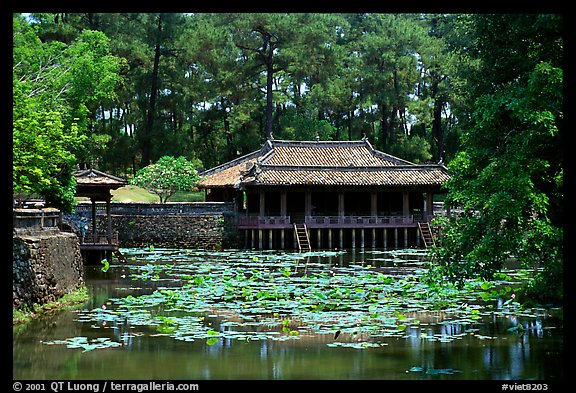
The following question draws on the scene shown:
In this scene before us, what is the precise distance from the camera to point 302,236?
3522 centimetres

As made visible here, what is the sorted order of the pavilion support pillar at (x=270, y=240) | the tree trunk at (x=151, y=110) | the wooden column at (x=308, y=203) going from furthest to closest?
the tree trunk at (x=151, y=110) < the wooden column at (x=308, y=203) < the pavilion support pillar at (x=270, y=240)

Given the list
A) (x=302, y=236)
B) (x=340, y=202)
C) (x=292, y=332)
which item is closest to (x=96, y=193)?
(x=302, y=236)

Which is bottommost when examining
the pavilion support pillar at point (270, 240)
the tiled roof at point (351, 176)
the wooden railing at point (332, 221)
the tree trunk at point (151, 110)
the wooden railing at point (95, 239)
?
the pavilion support pillar at point (270, 240)

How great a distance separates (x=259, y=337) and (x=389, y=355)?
2364mm

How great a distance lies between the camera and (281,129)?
4900 centimetres

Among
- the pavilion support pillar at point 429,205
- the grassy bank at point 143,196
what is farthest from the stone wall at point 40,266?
the grassy bank at point 143,196

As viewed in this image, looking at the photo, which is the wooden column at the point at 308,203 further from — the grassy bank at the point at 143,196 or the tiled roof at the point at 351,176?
the grassy bank at the point at 143,196

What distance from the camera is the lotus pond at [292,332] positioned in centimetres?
1072

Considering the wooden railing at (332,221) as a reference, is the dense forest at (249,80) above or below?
above

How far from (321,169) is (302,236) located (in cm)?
377

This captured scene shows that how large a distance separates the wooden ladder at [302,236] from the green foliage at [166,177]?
284 inches

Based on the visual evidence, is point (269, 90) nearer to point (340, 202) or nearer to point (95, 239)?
point (340, 202)

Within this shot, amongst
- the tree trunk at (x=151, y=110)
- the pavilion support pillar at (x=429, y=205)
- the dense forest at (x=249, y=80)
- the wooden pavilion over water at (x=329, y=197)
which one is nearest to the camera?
the wooden pavilion over water at (x=329, y=197)
